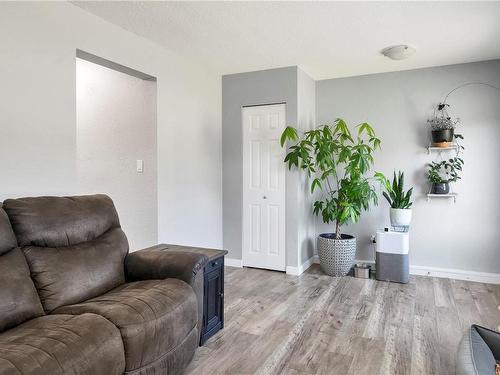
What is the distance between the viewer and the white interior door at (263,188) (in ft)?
13.8

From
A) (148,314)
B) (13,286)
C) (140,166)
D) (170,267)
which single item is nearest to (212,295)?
(170,267)

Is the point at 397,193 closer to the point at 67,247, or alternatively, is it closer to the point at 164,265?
the point at 164,265

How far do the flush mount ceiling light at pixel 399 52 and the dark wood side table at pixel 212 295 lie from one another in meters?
2.52

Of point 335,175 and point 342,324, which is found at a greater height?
point 335,175

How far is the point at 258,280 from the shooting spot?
388cm

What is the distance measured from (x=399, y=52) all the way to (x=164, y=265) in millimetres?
2907

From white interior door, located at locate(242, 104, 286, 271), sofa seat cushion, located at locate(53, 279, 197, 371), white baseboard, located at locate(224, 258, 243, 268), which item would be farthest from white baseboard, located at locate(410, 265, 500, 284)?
sofa seat cushion, located at locate(53, 279, 197, 371)

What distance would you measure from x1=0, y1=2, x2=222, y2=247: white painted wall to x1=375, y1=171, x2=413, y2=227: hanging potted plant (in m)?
2.18

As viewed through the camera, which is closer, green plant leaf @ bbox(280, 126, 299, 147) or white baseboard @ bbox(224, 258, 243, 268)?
green plant leaf @ bbox(280, 126, 299, 147)

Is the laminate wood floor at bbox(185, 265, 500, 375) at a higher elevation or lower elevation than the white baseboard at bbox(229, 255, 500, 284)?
lower

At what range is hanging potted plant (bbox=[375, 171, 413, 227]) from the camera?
12.6 ft

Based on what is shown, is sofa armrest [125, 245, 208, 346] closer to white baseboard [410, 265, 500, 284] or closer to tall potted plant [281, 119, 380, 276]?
tall potted plant [281, 119, 380, 276]

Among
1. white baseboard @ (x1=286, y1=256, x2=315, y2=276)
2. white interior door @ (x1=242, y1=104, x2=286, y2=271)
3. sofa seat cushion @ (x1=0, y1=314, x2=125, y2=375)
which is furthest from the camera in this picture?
white interior door @ (x1=242, y1=104, x2=286, y2=271)

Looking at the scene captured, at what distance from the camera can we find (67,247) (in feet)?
6.81
